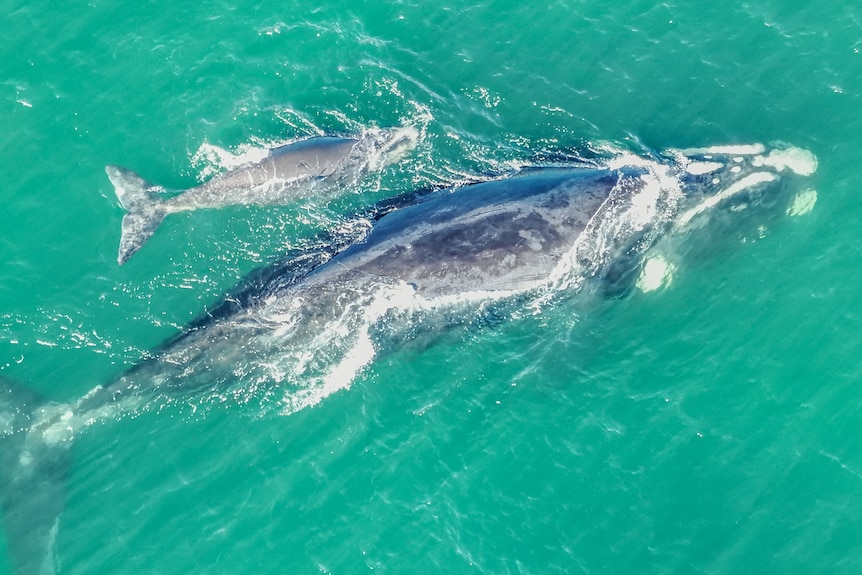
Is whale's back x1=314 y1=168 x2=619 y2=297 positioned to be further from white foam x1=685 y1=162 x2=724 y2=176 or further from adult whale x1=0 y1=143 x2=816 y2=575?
white foam x1=685 y1=162 x2=724 y2=176

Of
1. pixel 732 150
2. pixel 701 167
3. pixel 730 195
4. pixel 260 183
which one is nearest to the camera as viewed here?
pixel 260 183

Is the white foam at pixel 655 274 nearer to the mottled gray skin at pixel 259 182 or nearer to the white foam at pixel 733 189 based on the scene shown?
the white foam at pixel 733 189

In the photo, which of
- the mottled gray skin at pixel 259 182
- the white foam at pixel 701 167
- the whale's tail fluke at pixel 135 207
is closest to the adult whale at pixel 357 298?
the mottled gray skin at pixel 259 182

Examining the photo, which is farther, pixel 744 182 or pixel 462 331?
pixel 744 182

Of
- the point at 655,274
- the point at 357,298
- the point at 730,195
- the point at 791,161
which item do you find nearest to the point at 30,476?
the point at 357,298

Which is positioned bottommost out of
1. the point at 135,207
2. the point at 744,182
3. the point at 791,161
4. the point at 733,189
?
the point at 135,207

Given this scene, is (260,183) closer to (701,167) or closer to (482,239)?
(482,239)
